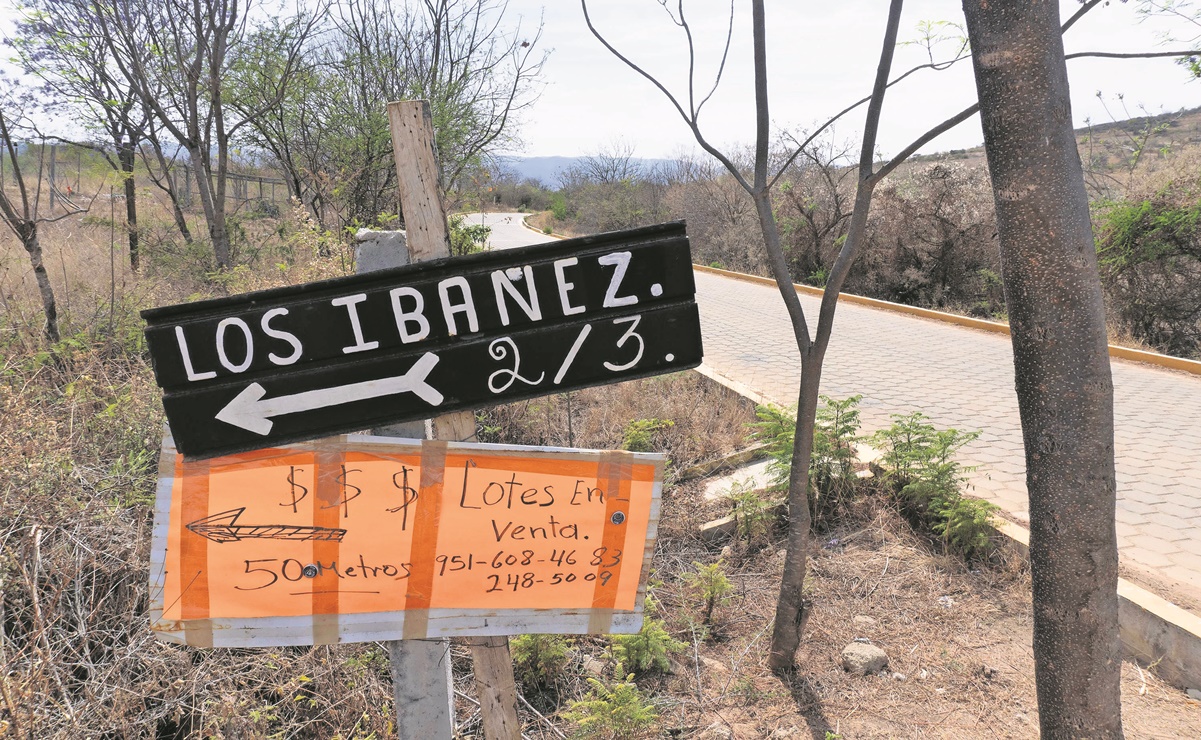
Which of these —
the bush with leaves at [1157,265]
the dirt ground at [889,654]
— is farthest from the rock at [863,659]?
the bush with leaves at [1157,265]

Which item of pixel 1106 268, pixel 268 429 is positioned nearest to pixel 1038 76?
pixel 268 429

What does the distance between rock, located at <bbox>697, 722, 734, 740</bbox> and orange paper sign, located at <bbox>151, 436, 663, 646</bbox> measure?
1395 millimetres

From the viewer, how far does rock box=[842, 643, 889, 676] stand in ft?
10.1

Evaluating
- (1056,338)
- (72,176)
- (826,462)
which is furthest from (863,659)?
(72,176)

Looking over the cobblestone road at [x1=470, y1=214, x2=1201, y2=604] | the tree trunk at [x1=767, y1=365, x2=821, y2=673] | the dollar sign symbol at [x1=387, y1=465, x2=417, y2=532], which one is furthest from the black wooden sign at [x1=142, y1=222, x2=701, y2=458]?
the cobblestone road at [x1=470, y1=214, x2=1201, y2=604]

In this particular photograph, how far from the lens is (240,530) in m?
1.45

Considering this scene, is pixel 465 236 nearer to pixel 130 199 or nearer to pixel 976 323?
pixel 130 199

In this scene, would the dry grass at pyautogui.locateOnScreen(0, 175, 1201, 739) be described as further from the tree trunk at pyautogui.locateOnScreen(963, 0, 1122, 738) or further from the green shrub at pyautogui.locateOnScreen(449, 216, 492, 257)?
the green shrub at pyautogui.locateOnScreen(449, 216, 492, 257)

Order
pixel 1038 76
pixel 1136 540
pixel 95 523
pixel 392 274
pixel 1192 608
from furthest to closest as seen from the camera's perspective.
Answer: pixel 1136 540, pixel 1192 608, pixel 95 523, pixel 1038 76, pixel 392 274

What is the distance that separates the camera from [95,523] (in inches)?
118

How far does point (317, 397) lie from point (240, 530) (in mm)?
330

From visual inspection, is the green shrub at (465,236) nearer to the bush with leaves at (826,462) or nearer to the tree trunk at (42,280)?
the tree trunk at (42,280)

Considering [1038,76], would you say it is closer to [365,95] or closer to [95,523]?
[95,523]

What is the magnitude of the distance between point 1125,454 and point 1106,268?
6.20 meters
